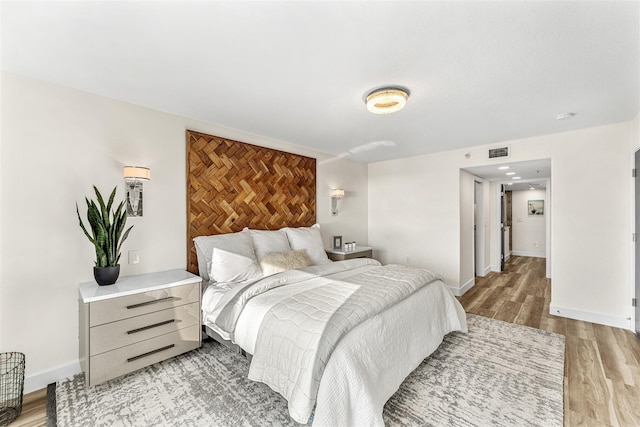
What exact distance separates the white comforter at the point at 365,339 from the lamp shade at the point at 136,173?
1243mm

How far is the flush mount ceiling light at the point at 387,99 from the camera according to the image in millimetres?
2188

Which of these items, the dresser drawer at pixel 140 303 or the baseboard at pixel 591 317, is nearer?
A: the dresser drawer at pixel 140 303

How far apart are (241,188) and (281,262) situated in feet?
3.86

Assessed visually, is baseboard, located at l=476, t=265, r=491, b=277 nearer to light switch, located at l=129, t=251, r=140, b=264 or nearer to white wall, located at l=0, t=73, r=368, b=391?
white wall, located at l=0, t=73, r=368, b=391

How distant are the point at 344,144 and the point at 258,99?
1.81m

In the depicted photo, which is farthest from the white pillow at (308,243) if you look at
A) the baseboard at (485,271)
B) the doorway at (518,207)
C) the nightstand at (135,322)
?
the baseboard at (485,271)

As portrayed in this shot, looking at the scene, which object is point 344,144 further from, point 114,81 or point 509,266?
point 509,266

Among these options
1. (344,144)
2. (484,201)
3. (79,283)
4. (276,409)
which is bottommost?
(276,409)

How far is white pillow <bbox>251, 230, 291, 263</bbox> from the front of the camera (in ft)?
9.99

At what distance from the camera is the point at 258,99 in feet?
8.09

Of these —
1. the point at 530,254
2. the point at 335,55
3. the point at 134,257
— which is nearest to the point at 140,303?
the point at 134,257

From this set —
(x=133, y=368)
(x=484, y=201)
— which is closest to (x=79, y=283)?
(x=133, y=368)

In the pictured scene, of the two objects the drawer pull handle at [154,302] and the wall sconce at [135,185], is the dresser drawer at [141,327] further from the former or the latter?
the wall sconce at [135,185]

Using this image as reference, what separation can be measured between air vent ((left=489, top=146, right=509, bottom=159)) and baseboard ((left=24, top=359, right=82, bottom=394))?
17.5 ft
